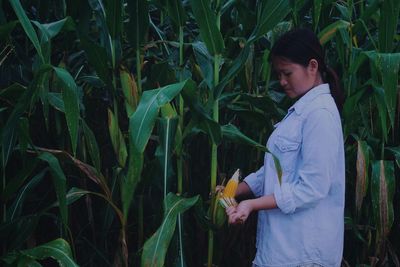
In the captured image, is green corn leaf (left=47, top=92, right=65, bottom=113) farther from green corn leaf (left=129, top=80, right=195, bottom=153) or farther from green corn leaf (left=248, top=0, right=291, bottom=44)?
green corn leaf (left=248, top=0, right=291, bottom=44)

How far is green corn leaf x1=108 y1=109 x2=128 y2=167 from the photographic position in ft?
7.18

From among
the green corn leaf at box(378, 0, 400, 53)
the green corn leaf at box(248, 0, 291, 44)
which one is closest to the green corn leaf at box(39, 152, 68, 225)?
the green corn leaf at box(248, 0, 291, 44)

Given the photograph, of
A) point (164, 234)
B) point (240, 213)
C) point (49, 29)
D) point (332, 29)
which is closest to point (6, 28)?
point (49, 29)

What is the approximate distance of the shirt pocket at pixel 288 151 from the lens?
1.93m

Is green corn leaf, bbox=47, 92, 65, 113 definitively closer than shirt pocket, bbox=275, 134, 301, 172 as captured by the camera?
No

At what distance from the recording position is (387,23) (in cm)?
234

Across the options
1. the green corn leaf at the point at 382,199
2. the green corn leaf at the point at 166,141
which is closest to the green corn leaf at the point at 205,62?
the green corn leaf at the point at 166,141

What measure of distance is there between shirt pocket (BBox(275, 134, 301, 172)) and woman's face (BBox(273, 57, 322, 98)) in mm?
133

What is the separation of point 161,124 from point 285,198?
44cm

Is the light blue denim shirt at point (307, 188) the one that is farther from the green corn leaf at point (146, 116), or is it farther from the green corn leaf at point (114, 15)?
the green corn leaf at point (114, 15)

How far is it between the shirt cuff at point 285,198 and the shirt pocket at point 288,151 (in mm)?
73

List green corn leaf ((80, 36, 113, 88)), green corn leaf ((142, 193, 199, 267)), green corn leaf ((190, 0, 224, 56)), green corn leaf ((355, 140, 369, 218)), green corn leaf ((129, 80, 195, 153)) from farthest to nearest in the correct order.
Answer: green corn leaf ((355, 140, 369, 218)) < green corn leaf ((80, 36, 113, 88)) < green corn leaf ((190, 0, 224, 56)) < green corn leaf ((142, 193, 199, 267)) < green corn leaf ((129, 80, 195, 153))

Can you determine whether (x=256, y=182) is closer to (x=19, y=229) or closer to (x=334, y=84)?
(x=334, y=84)

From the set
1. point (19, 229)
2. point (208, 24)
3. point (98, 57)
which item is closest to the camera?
point (208, 24)
